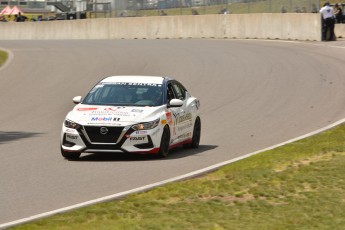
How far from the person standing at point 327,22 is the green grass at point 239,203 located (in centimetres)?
3097

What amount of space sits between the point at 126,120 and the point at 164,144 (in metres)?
0.85

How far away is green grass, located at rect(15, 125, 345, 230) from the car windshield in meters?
3.52

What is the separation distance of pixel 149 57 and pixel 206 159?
2359 centimetres

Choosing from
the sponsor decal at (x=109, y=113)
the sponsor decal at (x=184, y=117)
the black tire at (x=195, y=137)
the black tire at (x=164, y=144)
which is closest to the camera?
the sponsor decal at (x=109, y=113)

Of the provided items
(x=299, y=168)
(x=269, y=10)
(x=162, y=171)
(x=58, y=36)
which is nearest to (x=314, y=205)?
(x=299, y=168)

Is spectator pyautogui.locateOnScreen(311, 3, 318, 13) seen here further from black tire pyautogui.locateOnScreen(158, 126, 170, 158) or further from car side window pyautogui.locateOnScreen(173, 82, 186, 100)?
black tire pyautogui.locateOnScreen(158, 126, 170, 158)

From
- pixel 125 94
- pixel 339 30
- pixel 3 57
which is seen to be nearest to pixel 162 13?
pixel 339 30

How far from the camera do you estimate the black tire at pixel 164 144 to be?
54.1ft

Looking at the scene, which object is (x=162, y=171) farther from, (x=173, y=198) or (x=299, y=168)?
(x=173, y=198)

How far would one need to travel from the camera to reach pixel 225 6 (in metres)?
53.4

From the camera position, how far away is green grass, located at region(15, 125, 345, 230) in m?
9.95

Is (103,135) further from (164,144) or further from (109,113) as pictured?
(164,144)

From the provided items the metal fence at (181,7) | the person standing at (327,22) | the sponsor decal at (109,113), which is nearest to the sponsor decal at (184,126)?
the sponsor decal at (109,113)

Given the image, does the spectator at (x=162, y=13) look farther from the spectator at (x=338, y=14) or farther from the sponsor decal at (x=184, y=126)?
the sponsor decal at (x=184, y=126)
